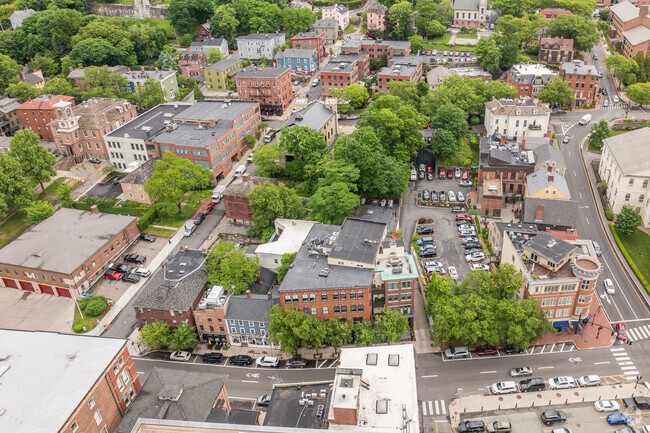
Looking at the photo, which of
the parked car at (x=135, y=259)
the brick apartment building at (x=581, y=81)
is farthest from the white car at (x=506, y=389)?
the brick apartment building at (x=581, y=81)

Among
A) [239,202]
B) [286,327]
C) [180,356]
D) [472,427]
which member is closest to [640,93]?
[239,202]

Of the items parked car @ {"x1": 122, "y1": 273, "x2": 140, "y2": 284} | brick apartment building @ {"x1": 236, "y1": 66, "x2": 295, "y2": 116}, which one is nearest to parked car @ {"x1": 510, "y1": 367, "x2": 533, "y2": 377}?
parked car @ {"x1": 122, "y1": 273, "x2": 140, "y2": 284}

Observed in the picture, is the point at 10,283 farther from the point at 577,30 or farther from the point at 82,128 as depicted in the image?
the point at 577,30

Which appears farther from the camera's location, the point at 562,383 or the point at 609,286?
the point at 609,286

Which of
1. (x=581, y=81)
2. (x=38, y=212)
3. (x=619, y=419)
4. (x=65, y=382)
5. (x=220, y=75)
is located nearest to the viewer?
(x=65, y=382)

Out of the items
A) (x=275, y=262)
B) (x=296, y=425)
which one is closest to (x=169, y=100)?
(x=275, y=262)

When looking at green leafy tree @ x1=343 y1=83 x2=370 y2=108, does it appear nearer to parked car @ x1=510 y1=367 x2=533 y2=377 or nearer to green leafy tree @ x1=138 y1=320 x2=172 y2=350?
green leafy tree @ x1=138 y1=320 x2=172 y2=350
